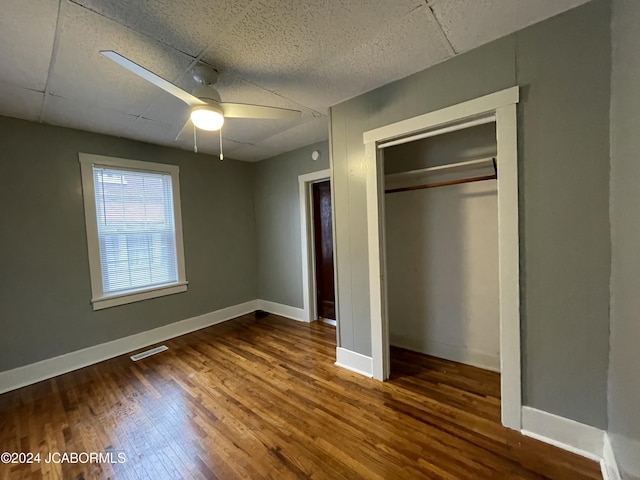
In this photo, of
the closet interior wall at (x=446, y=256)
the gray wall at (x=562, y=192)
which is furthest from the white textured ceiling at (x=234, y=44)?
the closet interior wall at (x=446, y=256)

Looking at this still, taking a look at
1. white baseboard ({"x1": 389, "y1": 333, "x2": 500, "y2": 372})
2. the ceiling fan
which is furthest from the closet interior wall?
the ceiling fan

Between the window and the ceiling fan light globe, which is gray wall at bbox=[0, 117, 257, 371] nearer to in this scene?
the window

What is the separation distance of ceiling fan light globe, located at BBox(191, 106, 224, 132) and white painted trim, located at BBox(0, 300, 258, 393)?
2.84 meters

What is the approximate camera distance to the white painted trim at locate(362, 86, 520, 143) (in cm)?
169

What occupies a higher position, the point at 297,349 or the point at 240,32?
the point at 240,32

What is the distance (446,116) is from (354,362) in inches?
86.9

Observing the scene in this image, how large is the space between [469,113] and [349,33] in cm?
93

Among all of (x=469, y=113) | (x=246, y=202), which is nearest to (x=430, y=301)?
(x=469, y=113)

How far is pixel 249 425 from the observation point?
1.93 m

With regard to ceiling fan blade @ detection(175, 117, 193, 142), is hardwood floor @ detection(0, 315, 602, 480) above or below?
below

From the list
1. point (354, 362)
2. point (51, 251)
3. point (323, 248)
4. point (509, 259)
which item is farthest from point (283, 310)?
point (509, 259)

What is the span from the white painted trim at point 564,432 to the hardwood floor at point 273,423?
6 cm

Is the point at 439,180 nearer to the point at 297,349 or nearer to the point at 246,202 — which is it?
the point at 297,349

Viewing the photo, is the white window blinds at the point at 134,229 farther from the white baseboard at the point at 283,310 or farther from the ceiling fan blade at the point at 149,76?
the ceiling fan blade at the point at 149,76
